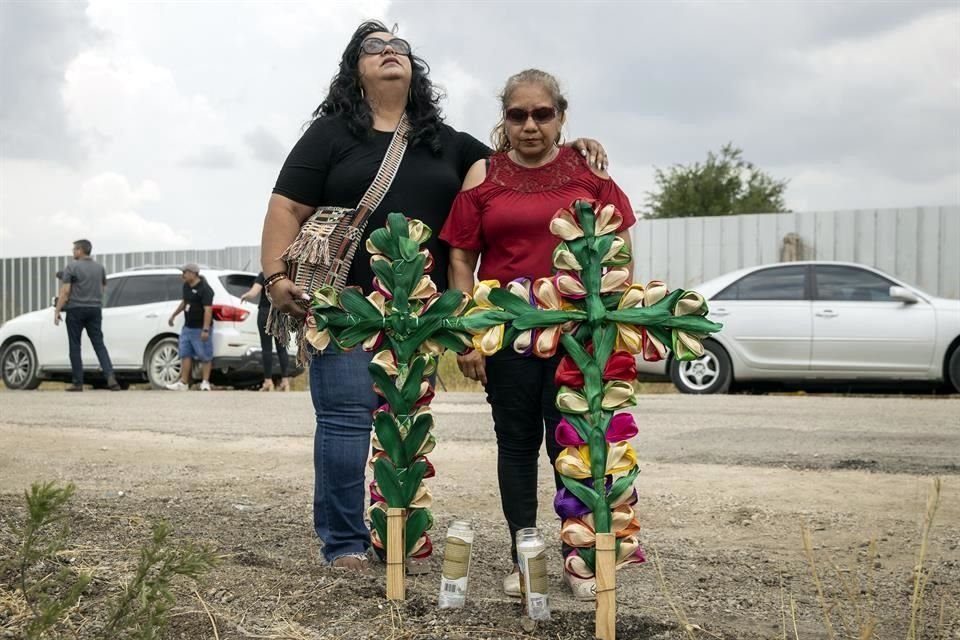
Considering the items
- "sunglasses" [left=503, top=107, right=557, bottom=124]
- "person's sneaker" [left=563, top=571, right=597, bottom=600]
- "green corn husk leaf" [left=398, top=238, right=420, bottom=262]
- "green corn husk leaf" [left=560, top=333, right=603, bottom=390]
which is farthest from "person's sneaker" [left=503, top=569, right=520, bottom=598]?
"sunglasses" [left=503, top=107, right=557, bottom=124]

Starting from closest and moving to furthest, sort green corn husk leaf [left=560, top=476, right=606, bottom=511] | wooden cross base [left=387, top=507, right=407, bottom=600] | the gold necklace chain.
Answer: green corn husk leaf [left=560, top=476, right=606, bottom=511]
wooden cross base [left=387, top=507, right=407, bottom=600]
the gold necklace chain

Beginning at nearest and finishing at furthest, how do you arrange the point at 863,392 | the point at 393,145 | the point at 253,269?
the point at 393,145
the point at 863,392
the point at 253,269

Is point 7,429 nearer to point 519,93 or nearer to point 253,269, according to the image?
point 519,93

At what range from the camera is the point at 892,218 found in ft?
58.9

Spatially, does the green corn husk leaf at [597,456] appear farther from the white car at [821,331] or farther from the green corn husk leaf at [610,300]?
the white car at [821,331]

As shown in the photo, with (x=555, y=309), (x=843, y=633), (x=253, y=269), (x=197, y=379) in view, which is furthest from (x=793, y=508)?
(x=253, y=269)

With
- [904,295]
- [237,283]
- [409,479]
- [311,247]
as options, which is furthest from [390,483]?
[237,283]

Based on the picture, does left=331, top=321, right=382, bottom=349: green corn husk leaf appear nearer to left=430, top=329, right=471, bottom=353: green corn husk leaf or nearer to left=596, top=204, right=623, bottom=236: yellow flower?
left=430, top=329, right=471, bottom=353: green corn husk leaf

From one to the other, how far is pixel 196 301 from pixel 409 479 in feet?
37.9

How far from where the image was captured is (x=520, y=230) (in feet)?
12.9

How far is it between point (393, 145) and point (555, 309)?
1098mm

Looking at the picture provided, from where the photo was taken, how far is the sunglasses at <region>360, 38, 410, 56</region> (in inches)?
169

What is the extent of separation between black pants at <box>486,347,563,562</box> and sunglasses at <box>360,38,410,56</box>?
1200mm

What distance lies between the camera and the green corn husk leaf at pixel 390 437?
373 cm
